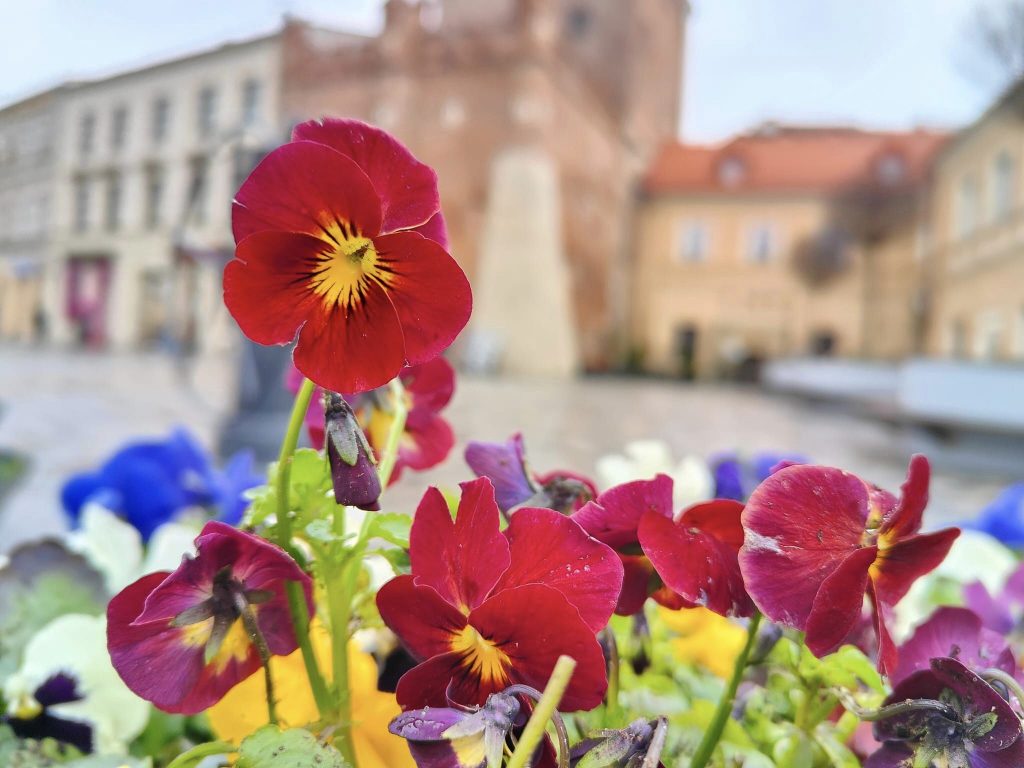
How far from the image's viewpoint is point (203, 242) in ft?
4.50

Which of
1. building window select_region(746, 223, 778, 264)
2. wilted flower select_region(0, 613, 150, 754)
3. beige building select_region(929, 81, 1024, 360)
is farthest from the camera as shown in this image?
building window select_region(746, 223, 778, 264)

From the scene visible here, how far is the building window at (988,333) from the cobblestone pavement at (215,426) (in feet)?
2.51

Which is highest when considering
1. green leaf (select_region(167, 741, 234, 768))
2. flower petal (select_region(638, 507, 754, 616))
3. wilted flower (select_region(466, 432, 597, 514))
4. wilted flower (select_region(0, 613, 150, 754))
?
wilted flower (select_region(466, 432, 597, 514))

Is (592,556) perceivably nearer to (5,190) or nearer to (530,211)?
(5,190)

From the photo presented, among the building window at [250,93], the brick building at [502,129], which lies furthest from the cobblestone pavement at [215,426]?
the brick building at [502,129]

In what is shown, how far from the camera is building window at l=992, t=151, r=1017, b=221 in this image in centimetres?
472

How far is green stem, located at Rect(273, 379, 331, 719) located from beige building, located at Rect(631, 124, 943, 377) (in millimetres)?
12231

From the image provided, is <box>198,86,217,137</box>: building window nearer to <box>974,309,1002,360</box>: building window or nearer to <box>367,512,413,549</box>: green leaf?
<box>367,512,413,549</box>: green leaf

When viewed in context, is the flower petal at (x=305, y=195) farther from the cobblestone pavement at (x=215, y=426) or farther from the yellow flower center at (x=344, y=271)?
the cobblestone pavement at (x=215, y=426)

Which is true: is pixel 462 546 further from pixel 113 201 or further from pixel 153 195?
pixel 153 195

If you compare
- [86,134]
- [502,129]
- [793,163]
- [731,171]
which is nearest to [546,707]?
[86,134]

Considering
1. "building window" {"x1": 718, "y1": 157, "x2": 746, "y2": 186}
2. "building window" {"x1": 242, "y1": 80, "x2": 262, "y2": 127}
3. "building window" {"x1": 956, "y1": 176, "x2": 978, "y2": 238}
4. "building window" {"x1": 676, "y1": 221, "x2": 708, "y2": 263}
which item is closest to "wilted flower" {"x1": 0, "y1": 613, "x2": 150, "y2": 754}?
"building window" {"x1": 242, "y1": 80, "x2": 262, "y2": 127}

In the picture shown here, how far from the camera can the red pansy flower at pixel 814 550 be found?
0.52 feet

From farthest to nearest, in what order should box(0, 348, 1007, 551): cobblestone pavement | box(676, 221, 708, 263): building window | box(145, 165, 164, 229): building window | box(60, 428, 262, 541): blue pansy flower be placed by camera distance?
box(676, 221, 708, 263): building window, box(0, 348, 1007, 551): cobblestone pavement, box(145, 165, 164, 229): building window, box(60, 428, 262, 541): blue pansy flower
